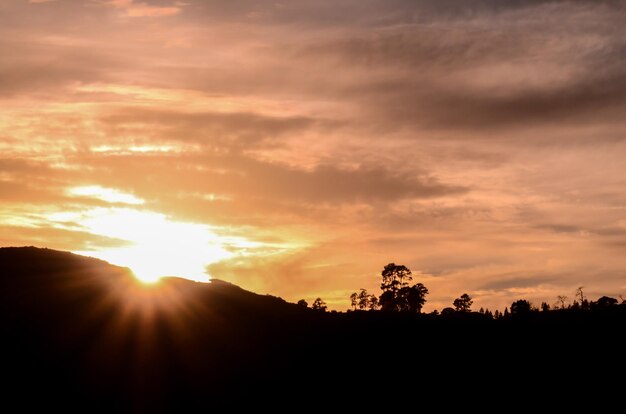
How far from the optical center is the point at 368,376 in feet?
143

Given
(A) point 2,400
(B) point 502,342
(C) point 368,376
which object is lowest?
(A) point 2,400

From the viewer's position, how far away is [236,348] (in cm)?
4556

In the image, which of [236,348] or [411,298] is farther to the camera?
[411,298]

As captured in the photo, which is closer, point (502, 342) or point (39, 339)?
point (39, 339)

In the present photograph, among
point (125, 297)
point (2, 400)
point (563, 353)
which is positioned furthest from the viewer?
point (125, 297)

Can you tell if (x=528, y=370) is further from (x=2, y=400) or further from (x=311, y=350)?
(x=2, y=400)

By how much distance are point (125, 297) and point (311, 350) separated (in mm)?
12877

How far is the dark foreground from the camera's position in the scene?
40281mm

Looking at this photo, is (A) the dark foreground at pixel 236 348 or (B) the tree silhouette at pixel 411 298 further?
(B) the tree silhouette at pixel 411 298

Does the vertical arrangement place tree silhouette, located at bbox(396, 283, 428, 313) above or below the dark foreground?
above

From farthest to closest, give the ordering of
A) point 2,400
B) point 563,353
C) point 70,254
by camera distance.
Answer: point 70,254
point 563,353
point 2,400

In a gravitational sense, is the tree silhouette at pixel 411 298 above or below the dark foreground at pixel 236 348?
above

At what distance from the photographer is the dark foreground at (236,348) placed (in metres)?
40.3

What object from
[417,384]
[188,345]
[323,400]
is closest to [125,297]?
[188,345]
